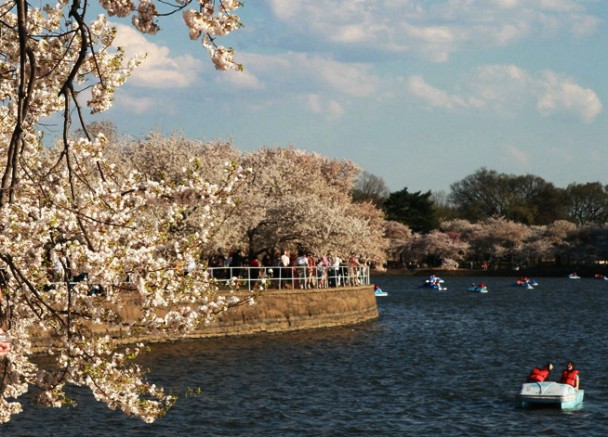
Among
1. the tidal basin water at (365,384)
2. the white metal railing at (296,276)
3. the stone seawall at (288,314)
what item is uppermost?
the white metal railing at (296,276)

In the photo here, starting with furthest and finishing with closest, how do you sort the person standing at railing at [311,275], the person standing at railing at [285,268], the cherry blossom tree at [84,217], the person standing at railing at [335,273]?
the person standing at railing at [335,273]
the person standing at railing at [311,275]
the person standing at railing at [285,268]
the cherry blossom tree at [84,217]

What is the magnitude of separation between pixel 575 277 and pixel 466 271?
56.4 ft

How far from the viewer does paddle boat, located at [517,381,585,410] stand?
81.8 feet

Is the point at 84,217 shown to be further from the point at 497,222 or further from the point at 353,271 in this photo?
the point at 497,222

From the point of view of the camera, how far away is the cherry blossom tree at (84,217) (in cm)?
820

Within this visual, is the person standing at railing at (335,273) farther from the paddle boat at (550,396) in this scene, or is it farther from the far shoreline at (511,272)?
the far shoreline at (511,272)

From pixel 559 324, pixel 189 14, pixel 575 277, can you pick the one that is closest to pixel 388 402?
pixel 189 14

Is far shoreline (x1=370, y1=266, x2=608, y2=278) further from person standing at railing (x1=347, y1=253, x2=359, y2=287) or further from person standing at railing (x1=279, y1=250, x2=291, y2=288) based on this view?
person standing at railing (x1=279, y1=250, x2=291, y2=288)

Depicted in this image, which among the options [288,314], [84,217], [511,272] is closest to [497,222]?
[511,272]

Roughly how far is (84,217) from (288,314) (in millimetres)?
34225

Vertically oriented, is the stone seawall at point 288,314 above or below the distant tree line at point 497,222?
below

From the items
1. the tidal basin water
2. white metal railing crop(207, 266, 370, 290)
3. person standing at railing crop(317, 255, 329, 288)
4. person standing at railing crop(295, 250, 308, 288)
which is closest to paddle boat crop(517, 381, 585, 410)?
the tidal basin water

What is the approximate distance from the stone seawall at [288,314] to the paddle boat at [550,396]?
13953mm

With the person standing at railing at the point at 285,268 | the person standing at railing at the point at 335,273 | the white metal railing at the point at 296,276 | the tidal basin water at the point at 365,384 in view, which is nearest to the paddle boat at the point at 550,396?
the tidal basin water at the point at 365,384
